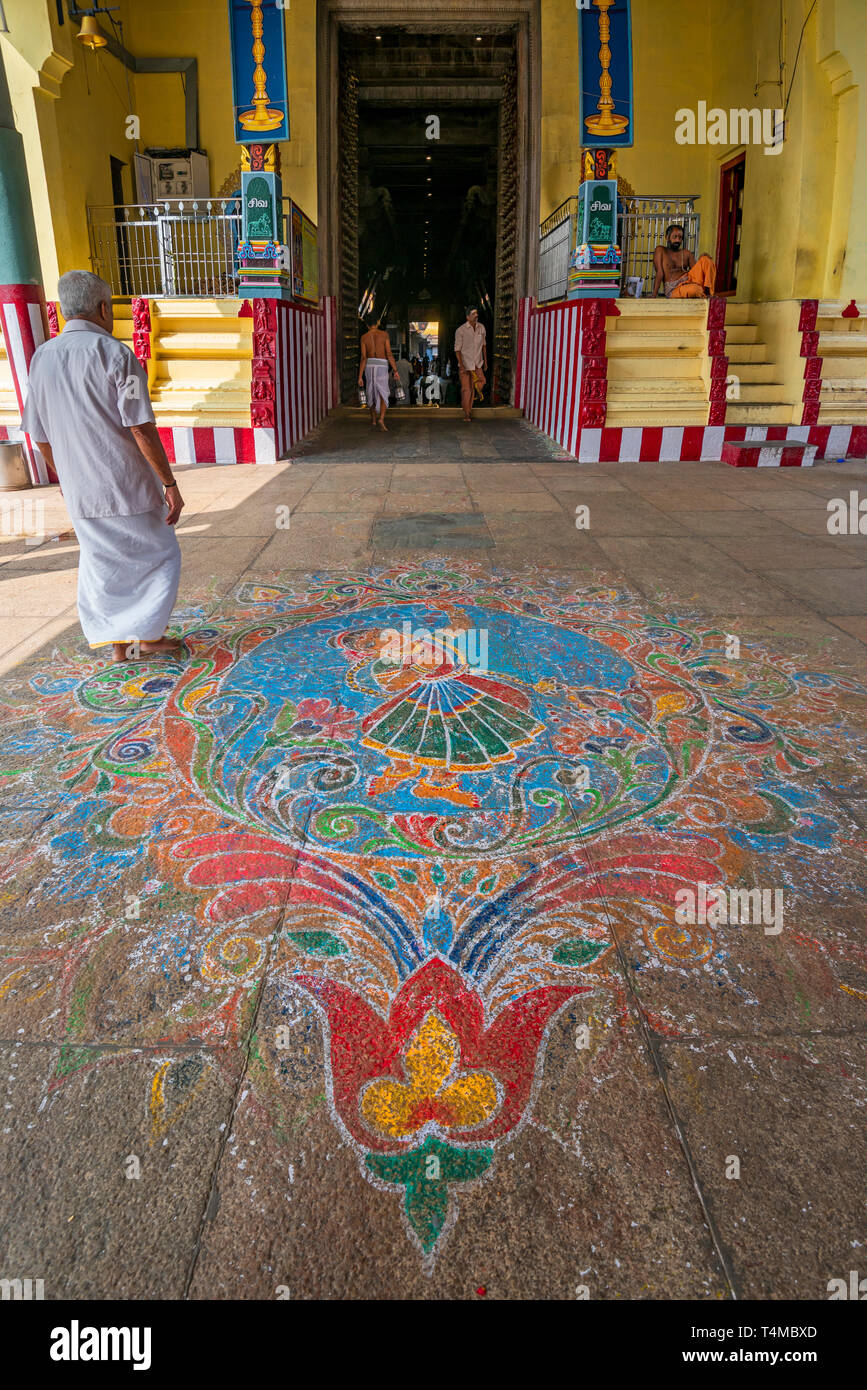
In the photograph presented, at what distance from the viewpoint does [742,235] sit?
11.5 meters

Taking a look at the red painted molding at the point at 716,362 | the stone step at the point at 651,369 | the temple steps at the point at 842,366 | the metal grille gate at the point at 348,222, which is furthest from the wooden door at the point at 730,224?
the metal grille gate at the point at 348,222

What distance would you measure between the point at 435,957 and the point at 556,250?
10.6 metres

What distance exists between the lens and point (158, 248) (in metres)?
12.5

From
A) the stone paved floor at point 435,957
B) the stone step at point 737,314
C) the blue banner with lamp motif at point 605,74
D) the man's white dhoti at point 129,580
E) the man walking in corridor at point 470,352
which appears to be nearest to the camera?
the stone paved floor at point 435,957

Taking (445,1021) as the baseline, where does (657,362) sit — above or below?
above

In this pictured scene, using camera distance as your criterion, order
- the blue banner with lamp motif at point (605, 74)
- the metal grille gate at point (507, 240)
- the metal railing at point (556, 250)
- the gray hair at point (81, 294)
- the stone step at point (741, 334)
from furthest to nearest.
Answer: the metal grille gate at point (507, 240) < the stone step at point (741, 334) < the metal railing at point (556, 250) < the blue banner with lamp motif at point (605, 74) < the gray hair at point (81, 294)

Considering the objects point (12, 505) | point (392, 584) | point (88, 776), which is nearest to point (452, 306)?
point (12, 505)

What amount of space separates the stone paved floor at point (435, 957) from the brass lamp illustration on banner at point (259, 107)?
6754 millimetres

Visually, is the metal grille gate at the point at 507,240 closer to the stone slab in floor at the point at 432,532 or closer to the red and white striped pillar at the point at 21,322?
the red and white striped pillar at the point at 21,322

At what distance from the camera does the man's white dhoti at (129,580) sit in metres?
3.51

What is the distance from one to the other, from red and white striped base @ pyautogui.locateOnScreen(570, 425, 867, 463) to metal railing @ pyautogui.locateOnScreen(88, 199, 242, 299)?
6.27m

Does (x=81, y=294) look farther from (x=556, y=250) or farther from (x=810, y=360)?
(x=556, y=250)

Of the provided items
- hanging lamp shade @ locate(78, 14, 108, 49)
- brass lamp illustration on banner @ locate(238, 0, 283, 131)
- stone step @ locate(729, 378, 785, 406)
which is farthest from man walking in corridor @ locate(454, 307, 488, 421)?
hanging lamp shade @ locate(78, 14, 108, 49)

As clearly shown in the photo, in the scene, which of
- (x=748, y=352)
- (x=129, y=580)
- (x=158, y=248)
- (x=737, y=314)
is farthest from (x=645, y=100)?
(x=129, y=580)
